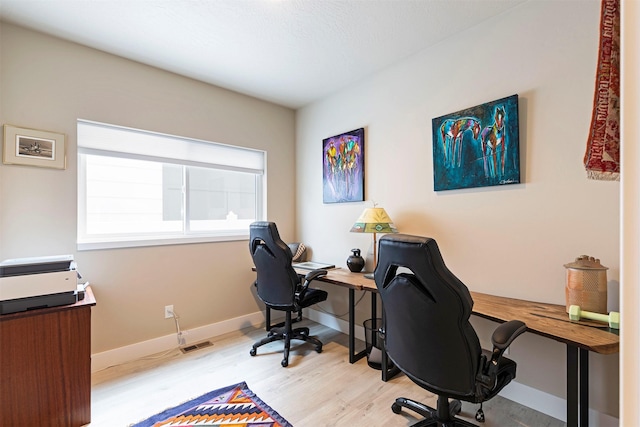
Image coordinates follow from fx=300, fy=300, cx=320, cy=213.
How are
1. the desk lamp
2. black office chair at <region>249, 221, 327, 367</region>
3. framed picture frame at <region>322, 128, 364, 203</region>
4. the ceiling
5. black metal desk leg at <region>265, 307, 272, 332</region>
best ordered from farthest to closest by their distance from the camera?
black metal desk leg at <region>265, 307, 272, 332</region>, framed picture frame at <region>322, 128, 364, 203</region>, the desk lamp, black office chair at <region>249, 221, 327, 367</region>, the ceiling

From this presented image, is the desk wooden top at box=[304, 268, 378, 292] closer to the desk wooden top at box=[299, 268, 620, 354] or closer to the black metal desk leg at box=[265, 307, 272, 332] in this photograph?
the black metal desk leg at box=[265, 307, 272, 332]

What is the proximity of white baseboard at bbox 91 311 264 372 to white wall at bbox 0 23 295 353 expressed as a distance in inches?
2.1

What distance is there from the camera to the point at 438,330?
137 cm

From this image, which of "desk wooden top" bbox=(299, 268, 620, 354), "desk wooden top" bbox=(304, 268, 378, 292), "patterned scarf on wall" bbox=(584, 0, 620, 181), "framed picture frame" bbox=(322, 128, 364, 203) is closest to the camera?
"patterned scarf on wall" bbox=(584, 0, 620, 181)

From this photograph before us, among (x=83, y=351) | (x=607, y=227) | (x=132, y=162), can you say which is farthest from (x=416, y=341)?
(x=132, y=162)

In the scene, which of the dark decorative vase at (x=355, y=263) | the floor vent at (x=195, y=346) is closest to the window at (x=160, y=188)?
the floor vent at (x=195, y=346)

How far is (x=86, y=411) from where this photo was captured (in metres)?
1.76

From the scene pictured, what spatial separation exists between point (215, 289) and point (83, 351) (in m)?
1.40

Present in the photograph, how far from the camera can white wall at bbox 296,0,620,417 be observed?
1.72 m

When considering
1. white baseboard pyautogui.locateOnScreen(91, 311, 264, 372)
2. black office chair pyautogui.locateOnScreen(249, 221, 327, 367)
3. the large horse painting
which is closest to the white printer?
white baseboard pyautogui.locateOnScreen(91, 311, 264, 372)

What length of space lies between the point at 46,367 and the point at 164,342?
1159 mm

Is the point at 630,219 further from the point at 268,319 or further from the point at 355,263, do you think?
the point at 268,319

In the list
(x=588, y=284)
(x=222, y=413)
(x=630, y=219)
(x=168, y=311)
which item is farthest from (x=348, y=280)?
(x=630, y=219)

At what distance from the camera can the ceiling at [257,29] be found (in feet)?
6.48
